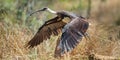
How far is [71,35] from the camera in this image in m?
11.3

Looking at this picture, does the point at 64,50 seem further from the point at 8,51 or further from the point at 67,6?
the point at 67,6

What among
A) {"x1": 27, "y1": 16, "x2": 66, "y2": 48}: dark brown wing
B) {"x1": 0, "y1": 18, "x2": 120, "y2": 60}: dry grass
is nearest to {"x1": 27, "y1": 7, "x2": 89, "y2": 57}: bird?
{"x1": 27, "y1": 16, "x2": 66, "y2": 48}: dark brown wing

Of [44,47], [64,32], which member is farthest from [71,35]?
[44,47]

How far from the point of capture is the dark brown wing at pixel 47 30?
1243cm

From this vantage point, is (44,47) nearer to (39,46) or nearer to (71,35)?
(39,46)

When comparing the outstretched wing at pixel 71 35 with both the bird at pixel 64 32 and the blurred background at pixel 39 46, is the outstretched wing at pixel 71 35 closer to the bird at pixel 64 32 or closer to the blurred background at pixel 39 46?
the bird at pixel 64 32

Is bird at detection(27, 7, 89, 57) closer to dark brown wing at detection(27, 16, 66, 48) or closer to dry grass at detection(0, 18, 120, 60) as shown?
dark brown wing at detection(27, 16, 66, 48)

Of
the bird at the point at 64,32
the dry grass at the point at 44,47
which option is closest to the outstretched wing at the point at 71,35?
the bird at the point at 64,32

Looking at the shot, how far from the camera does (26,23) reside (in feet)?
49.0

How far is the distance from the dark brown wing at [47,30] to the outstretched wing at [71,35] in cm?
74

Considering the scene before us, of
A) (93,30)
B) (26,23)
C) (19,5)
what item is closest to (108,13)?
(19,5)

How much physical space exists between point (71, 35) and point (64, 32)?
0.13 metres

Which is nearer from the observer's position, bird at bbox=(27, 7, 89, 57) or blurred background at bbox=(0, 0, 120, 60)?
bird at bbox=(27, 7, 89, 57)

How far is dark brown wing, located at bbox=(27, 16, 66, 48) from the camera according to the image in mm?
12430
